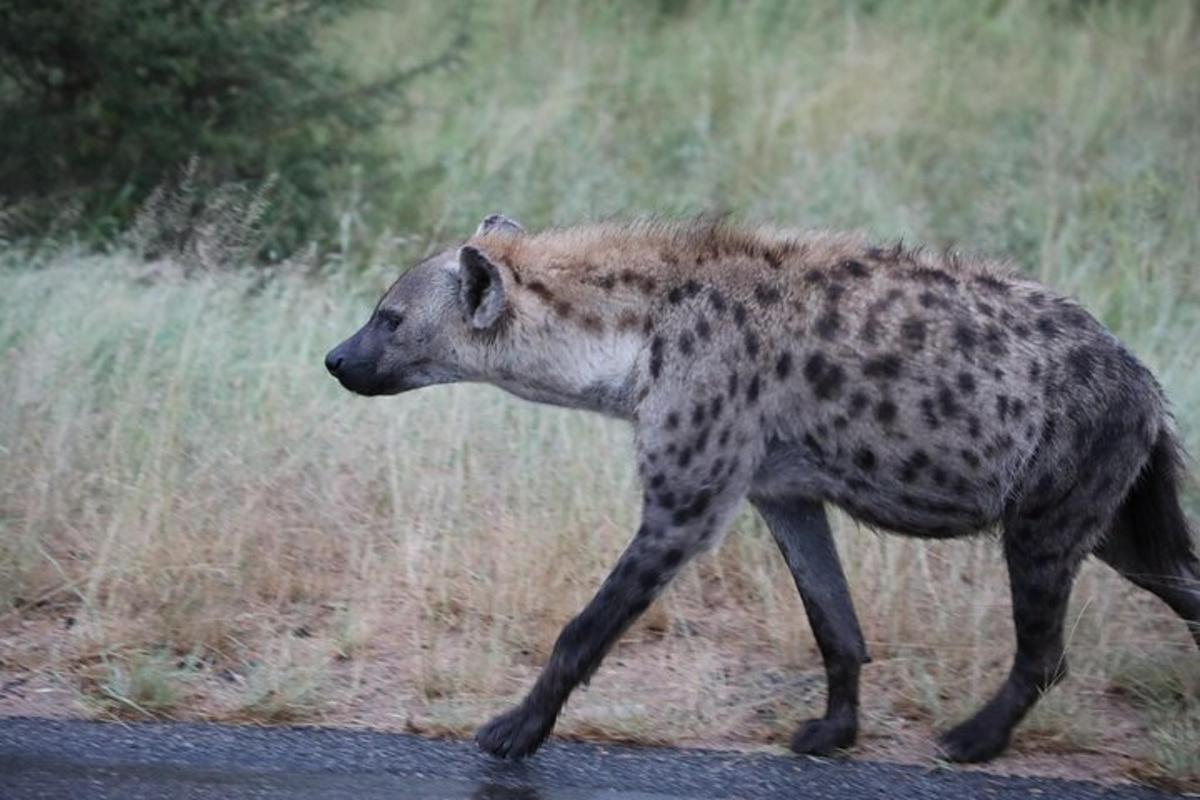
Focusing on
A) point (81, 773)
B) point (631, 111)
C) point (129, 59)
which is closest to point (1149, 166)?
point (631, 111)

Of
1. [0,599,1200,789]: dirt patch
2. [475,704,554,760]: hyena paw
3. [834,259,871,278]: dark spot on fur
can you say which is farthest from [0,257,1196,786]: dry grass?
[834,259,871,278]: dark spot on fur

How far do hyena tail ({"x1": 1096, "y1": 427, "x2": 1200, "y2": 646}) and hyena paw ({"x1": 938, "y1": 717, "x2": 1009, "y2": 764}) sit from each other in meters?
→ 0.52

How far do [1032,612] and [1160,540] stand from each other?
0.40 meters

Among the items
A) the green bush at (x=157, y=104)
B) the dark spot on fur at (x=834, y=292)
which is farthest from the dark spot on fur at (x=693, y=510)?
the green bush at (x=157, y=104)

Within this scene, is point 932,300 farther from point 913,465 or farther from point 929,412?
point 913,465

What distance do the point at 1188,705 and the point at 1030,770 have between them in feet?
1.98

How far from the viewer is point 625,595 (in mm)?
4375

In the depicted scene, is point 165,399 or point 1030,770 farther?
point 165,399

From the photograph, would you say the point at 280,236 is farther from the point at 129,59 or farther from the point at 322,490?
the point at 322,490

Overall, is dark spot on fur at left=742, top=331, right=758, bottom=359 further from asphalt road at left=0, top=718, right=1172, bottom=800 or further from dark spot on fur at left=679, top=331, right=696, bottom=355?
asphalt road at left=0, top=718, right=1172, bottom=800

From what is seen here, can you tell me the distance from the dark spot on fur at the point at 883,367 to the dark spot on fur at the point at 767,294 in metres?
0.26

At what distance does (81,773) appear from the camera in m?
4.07

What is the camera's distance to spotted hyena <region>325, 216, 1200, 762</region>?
443 cm

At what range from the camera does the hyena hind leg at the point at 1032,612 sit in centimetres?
444
